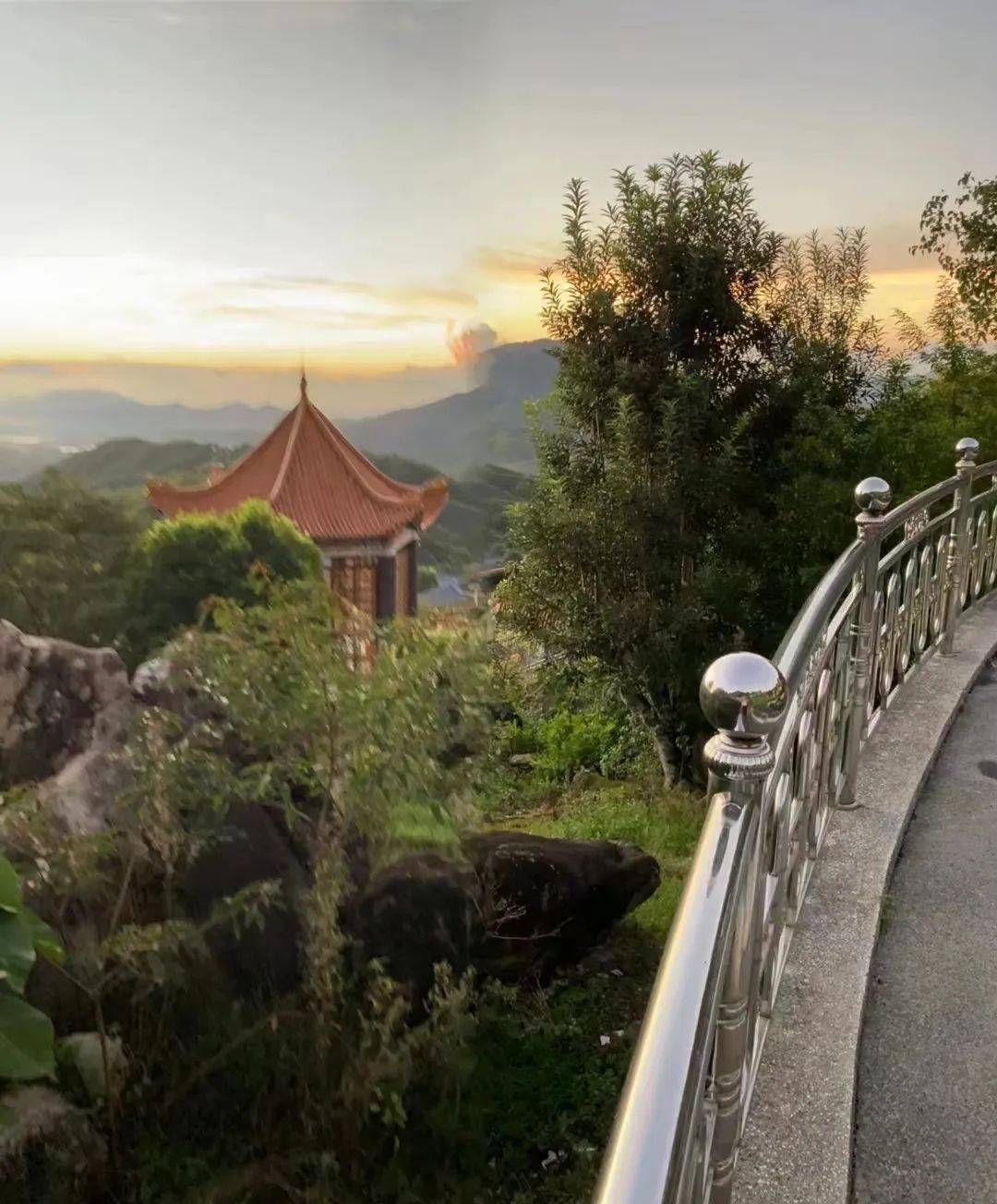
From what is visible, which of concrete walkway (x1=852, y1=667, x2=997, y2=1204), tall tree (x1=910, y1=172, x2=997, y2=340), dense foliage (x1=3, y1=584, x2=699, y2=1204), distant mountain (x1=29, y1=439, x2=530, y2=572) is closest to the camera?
concrete walkway (x1=852, y1=667, x2=997, y2=1204)

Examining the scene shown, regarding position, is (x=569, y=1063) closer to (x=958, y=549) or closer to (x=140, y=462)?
(x=958, y=549)

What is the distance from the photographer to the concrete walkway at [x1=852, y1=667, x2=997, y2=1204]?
46.3 inches

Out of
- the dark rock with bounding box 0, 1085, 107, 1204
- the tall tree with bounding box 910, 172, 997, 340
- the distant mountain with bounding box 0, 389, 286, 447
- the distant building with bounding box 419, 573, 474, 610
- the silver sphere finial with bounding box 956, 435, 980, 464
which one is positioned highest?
the tall tree with bounding box 910, 172, 997, 340

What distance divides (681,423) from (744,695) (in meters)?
4.04

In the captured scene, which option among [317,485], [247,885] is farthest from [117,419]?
[247,885]

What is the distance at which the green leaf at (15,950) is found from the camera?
2.33 meters

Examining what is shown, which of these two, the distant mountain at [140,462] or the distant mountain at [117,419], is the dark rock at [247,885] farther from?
the distant mountain at [117,419]

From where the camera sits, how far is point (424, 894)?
4.02 meters

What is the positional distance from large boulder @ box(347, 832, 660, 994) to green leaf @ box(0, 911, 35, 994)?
5.84 ft

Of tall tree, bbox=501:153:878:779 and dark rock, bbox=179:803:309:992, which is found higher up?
tall tree, bbox=501:153:878:779

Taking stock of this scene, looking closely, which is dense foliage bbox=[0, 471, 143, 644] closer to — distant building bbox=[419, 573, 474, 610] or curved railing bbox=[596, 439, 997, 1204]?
distant building bbox=[419, 573, 474, 610]

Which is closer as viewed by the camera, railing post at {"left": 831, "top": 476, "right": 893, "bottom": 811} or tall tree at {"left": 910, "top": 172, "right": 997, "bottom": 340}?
railing post at {"left": 831, "top": 476, "right": 893, "bottom": 811}

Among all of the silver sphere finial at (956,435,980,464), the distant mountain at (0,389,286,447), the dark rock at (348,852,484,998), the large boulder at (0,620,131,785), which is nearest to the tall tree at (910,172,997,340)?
the silver sphere finial at (956,435,980,464)

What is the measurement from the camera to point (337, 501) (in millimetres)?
10219
